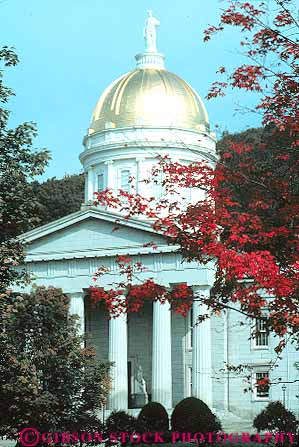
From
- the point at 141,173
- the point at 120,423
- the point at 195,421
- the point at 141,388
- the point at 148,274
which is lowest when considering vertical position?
the point at 195,421

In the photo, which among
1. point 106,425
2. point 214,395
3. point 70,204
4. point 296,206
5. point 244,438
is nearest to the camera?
point 296,206

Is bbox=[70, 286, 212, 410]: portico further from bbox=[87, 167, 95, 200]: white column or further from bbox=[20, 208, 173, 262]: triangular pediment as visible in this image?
bbox=[87, 167, 95, 200]: white column

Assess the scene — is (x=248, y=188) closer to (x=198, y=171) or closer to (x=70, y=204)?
(x=198, y=171)

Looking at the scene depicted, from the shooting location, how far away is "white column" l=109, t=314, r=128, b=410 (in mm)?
59719

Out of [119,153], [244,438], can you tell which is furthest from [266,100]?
[119,153]

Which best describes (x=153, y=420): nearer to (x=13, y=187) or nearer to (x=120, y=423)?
(x=120, y=423)

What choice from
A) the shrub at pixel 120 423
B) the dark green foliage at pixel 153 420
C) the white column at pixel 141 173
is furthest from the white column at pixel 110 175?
the shrub at pixel 120 423

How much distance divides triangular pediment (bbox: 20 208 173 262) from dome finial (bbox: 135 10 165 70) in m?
17.0

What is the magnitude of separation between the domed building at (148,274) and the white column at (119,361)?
2.4 inches

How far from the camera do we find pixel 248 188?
68.4 feet

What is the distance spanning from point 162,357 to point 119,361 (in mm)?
2819

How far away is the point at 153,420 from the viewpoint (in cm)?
3950

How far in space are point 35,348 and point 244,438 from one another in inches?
370

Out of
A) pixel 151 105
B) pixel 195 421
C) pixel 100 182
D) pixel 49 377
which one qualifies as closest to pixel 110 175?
pixel 100 182
